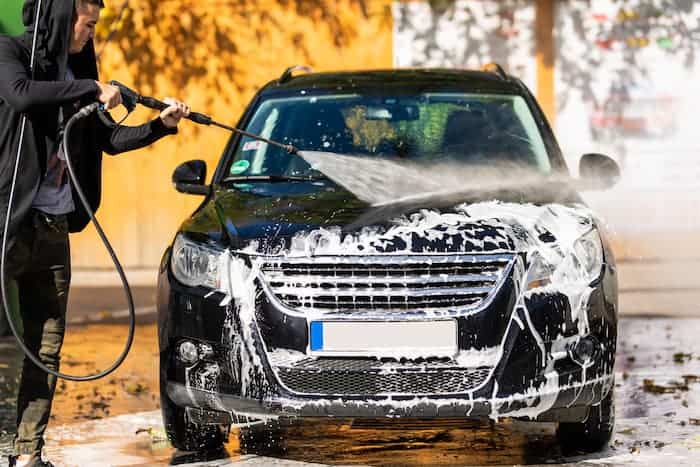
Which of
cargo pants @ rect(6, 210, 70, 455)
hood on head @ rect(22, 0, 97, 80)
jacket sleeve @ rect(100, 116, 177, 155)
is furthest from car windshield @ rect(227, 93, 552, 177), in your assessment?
hood on head @ rect(22, 0, 97, 80)

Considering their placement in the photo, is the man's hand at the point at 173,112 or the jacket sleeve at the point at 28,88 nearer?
A: the jacket sleeve at the point at 28,88

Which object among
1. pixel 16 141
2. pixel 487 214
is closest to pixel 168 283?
pixel 16 141

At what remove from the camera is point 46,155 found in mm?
6098

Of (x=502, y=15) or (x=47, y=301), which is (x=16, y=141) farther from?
(x=502, y=15)

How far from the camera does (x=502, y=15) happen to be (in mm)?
16594

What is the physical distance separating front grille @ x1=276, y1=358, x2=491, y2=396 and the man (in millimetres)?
1029

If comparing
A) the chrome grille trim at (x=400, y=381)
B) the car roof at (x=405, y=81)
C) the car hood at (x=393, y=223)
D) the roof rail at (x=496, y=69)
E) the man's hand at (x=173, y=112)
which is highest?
the roof rail at (x=496, y=69)

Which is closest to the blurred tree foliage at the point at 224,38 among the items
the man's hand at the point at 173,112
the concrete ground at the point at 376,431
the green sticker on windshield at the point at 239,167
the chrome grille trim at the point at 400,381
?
the concrete ground at the point at 376,431

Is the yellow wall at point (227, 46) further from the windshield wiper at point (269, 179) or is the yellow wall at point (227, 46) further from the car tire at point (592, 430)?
the car tire at point (592, 430)

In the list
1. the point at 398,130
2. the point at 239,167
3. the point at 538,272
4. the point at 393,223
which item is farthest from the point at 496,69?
the point at 538,272

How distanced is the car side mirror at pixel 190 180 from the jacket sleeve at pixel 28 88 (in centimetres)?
154

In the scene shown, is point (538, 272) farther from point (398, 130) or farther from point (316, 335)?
point (398, 130)

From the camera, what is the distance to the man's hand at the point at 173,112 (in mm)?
6238

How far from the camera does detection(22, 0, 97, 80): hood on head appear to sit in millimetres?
5945
